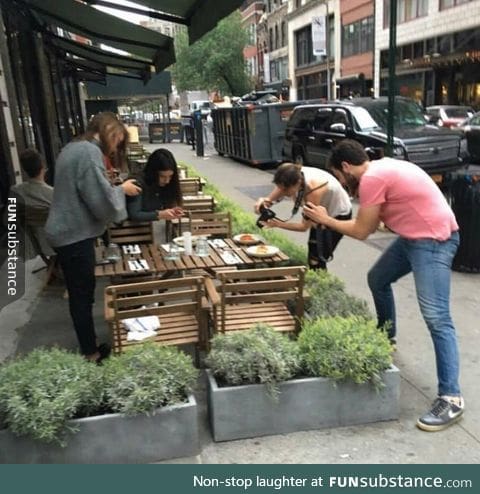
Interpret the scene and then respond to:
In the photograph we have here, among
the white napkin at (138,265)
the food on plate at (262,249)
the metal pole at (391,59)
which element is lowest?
the food on plate at (262,249)

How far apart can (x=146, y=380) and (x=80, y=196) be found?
1352 millimetres

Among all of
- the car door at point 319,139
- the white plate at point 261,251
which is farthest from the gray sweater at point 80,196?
the car door at point 319,139

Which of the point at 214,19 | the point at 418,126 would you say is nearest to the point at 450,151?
the point at 418,126

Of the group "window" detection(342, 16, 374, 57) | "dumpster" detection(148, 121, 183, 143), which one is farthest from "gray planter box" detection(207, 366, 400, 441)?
"window" detection(342, 16, 374, 57)

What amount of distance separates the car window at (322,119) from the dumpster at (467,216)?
23.1 ft

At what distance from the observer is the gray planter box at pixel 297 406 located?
3289mm

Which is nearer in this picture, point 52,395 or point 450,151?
point 52,395

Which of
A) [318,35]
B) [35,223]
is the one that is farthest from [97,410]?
[318,35]

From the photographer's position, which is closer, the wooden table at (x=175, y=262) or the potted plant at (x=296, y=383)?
the potted plant at (x=296, y=383)

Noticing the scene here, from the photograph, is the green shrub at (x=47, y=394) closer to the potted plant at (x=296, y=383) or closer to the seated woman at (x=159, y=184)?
the potted plant at (x=296, y=383)

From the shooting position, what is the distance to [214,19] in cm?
504

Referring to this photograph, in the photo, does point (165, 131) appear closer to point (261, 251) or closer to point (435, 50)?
point (435, 50)

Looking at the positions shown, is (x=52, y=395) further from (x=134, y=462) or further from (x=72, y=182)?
(x=72, y=182)

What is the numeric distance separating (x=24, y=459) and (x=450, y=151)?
33.1ft
